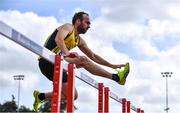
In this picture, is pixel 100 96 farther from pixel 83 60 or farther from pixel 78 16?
pixel 78 16

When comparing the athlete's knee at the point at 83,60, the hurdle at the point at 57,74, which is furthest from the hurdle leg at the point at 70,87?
the athlete's knee at the point at 83,60

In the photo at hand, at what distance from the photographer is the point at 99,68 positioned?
7.46m

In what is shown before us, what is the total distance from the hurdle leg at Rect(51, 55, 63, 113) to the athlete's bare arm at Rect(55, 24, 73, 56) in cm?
54

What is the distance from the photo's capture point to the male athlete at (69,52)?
6.91m

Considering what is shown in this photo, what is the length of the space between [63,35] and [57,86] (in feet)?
3.47

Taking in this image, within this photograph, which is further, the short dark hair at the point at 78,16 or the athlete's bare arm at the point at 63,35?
the short dark hair at the point at 78,16

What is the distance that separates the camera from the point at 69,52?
6828 millimetres

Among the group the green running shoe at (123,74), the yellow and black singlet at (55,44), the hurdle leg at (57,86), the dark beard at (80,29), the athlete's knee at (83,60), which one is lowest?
the hurdle leg at (57,86)

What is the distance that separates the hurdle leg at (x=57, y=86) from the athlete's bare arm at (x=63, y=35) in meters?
0.54

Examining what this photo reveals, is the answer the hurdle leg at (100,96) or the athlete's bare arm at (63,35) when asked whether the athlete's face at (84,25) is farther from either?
the hurdle leg at (100,96)

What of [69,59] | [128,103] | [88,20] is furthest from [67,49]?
[128,103]

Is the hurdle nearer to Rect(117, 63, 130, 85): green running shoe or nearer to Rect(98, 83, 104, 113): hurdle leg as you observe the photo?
Rect(98, 83, 104, 113): hurdle leg

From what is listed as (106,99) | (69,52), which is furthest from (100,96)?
(69,52)

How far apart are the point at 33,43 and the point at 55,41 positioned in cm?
149
